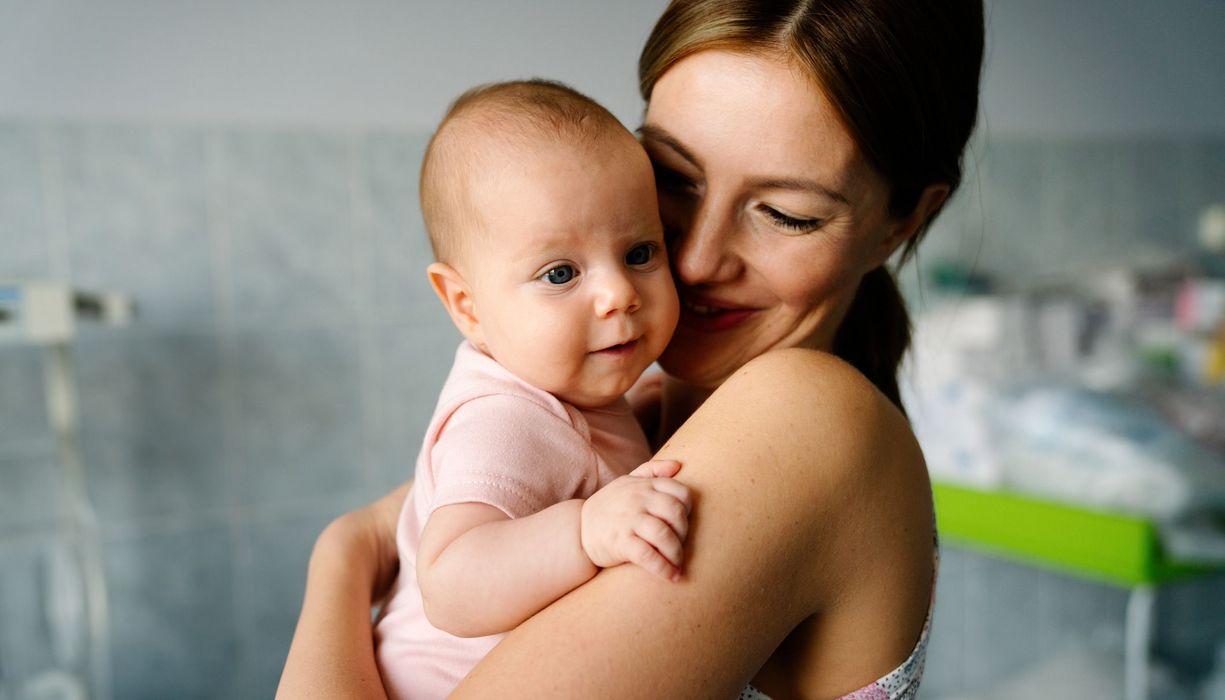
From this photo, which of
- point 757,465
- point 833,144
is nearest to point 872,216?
point 833,144

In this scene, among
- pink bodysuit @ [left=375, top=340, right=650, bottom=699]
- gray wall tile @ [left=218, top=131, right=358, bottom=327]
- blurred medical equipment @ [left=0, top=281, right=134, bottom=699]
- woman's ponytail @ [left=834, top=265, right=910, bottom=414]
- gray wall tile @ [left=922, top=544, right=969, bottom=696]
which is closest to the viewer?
pink bodysuit @ [left=375, top=340, right=650, bottom=699]

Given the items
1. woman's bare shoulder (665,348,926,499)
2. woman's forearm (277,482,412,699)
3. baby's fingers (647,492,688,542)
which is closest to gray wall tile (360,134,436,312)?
woman's forearm (277,482,412,699)

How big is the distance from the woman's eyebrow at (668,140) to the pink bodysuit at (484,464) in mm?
254

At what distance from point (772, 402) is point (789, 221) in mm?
263

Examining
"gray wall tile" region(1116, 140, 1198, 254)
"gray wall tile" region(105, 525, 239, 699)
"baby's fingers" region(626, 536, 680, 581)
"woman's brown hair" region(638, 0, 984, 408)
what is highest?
"woman's brown hair" region(638, 0, 984, 408)

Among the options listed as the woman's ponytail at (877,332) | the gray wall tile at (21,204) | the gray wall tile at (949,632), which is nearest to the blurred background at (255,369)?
the gray wall tile at (21,204)

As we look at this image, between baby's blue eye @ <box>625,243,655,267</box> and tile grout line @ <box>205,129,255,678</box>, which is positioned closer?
baby's blue eye @ <box>625,243,655,267</box>

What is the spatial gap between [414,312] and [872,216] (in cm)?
188

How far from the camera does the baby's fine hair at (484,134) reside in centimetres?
83

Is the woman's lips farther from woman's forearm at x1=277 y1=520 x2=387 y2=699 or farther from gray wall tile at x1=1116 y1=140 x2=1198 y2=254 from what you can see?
gray wall tile at x1=1116 y1=140 x2=1198 y2=254

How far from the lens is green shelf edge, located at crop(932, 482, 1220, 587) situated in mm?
2168

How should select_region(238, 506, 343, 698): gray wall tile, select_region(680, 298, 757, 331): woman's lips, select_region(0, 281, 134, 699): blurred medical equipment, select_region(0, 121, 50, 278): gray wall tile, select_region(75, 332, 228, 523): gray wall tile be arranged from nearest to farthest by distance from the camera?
select_region(680, 298, 757, 331): woman's lips
select_region(0, 281, 134, 699): blurred medical equipment
select_region(0, 121, 50, 278): gray wall tile
select_region(75, 332, 228, 523): gray wall tile
select_region(238, 506, 343, 698): gray wall tile

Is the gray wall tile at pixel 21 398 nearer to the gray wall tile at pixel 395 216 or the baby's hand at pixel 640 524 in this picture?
the gray wall tile at pixel 395 216

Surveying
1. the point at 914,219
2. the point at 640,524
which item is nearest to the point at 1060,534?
the point at 914,219
